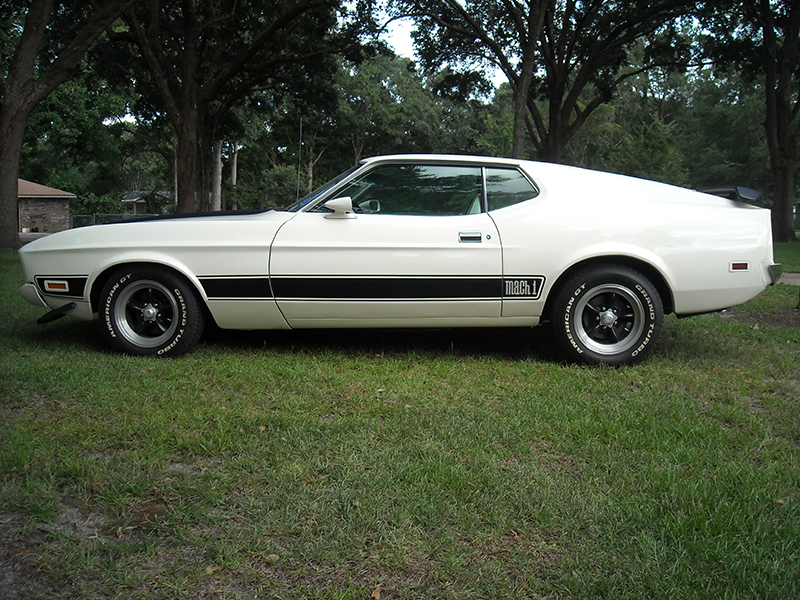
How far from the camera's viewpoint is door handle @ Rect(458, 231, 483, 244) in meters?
4.84

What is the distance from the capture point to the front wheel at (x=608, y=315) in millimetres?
4855

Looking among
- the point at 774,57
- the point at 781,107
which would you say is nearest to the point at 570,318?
the point at 774,57

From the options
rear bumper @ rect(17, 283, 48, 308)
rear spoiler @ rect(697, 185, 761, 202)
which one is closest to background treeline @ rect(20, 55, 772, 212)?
rear bumper @ rect(17, 283, 48, 308)

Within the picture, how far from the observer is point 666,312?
5105 millimetres

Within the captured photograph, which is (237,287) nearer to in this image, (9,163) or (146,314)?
(146,314)

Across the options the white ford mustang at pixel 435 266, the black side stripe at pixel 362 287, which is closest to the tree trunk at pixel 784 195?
the white ford mustang at pixel 435 266

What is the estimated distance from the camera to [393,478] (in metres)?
2.93

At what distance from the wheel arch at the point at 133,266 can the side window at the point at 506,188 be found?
225 centimetres

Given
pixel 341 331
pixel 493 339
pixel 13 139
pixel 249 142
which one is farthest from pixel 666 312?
pixel 249 142

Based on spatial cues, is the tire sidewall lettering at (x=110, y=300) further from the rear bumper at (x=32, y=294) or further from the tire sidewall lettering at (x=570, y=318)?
the tire sidewall lettering at (x=570, y=318)

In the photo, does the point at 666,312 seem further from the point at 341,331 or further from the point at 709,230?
the point at 341,331

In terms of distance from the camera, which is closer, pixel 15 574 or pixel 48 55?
pixel 15 574

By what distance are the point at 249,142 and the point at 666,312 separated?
110ft

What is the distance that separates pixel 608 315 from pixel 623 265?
385mm
